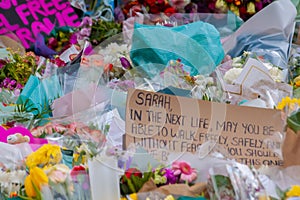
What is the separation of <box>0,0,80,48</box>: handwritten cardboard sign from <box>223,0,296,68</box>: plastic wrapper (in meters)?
1.35

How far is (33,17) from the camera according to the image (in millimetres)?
3471

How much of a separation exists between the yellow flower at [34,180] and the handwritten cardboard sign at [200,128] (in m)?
0.20

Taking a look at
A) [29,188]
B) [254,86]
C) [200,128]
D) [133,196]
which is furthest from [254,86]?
[29,188]

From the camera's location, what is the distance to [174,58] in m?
1.95

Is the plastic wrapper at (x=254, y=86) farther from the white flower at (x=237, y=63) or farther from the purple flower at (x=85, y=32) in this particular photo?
the purple flower at (x=85, y=32)

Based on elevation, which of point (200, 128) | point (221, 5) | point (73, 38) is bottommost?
point (73, 38)

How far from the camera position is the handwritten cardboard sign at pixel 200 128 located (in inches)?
48.2

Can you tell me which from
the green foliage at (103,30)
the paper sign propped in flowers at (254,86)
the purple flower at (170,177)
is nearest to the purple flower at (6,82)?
the green foliage at (103,30)

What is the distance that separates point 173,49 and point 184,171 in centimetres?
87

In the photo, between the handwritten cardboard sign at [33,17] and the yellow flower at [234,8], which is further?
the yellow flower at [234,8]

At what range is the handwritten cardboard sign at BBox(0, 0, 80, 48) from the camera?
339 cm

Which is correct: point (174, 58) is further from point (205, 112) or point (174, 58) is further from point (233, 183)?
point (233, 183)

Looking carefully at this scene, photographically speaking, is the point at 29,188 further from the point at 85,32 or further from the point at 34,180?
the point at 85,32

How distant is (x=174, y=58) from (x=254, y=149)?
2.56ft
